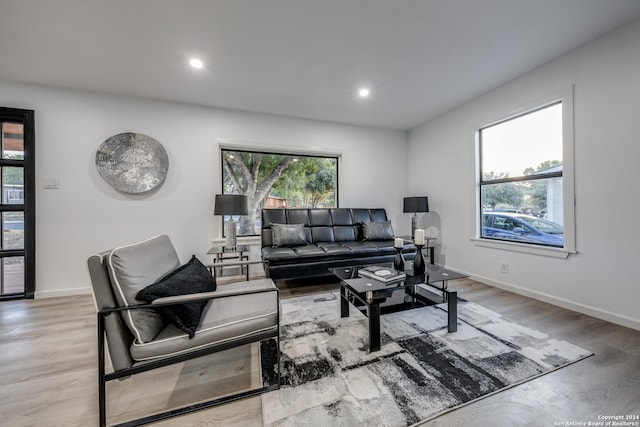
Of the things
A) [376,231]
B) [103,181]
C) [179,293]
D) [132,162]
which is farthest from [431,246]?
[103,181]

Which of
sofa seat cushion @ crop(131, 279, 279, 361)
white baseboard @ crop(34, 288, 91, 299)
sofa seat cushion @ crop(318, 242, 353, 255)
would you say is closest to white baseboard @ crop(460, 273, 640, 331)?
sofa seat cushion @ crop(318, 242, 353, 255)

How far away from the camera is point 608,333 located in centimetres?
191

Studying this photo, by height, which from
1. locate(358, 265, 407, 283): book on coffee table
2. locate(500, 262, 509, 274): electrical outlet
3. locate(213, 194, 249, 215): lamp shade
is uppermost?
locate(213, 194, 249, 215): lamp shade

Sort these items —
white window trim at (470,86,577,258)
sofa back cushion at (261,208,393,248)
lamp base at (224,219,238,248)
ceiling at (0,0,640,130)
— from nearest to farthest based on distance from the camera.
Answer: ceiling at (0,0,640,130) → white window trim at (470,86,577,258) → lamp base at (224,219,238,248) → sofa back cushion at (261,208,393,248)

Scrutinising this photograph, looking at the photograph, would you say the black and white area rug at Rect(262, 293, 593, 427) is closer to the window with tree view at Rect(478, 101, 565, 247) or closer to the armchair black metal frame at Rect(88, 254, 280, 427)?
the armchair black metal frame at Rect(88, 254, 280, 427)

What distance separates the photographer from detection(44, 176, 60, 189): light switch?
280cm

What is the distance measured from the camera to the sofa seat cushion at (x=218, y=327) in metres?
1.17

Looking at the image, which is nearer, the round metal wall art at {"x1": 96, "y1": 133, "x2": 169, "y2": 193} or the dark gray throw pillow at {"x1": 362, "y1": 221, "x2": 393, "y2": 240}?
the round metal wall art at {"x1": 96, "y1": 133, "x2": 169, "y2": 193}

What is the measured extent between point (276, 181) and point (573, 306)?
12.8 feet

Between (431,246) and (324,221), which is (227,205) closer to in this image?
(324,221)

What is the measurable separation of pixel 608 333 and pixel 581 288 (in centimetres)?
50

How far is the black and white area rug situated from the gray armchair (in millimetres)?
224

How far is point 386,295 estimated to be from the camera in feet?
6.36

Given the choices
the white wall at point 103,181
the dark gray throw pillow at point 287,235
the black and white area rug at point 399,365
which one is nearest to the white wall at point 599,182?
the black and white area rug at point 399,365
